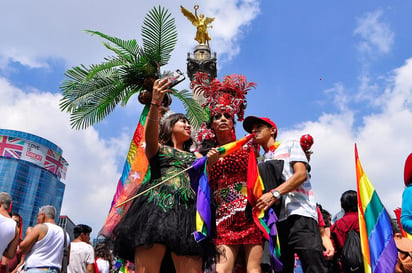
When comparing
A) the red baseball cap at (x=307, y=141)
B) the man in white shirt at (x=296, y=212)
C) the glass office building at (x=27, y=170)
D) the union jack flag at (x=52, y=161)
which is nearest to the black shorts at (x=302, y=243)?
the man in white shirt at (x=296, y=212)

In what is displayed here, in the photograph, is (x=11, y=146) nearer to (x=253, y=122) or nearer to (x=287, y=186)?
(x=253, y=122)

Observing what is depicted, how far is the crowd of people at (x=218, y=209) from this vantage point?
2723 mm

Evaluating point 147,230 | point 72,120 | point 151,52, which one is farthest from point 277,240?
point 72,120

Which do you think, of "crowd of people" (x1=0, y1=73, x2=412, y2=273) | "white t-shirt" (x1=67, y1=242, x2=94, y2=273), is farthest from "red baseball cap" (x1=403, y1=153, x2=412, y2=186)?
"white t-shirt" (x1=67, y1=242, x2=94, y2=273)

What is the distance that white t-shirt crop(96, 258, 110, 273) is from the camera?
23.2ft

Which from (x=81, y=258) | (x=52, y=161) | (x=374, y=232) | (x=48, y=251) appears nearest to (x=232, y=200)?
(x=374, y=232)

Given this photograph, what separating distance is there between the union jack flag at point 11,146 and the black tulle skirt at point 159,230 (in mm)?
77991

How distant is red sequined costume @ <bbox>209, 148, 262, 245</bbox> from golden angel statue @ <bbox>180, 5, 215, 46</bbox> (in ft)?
93.3

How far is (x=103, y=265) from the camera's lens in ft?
23.6

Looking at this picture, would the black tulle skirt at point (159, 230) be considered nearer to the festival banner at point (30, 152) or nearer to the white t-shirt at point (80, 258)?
Result: the white t-shirt at point (80, 258)

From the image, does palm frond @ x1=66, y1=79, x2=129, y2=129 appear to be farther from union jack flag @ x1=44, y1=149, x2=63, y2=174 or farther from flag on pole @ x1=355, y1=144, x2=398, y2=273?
union jack flag @ x1=44, y1=149, x2=63, y2=174

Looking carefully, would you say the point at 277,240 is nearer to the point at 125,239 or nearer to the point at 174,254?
the point at 174,254

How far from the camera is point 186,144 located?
3686mm

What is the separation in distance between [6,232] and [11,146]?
3051 inches
